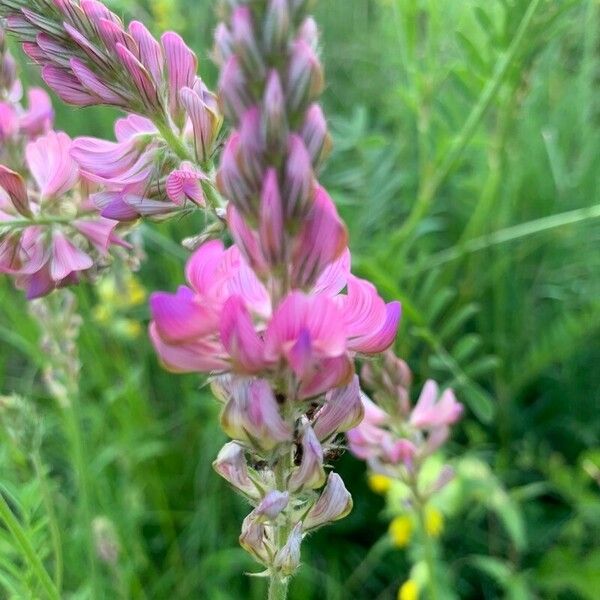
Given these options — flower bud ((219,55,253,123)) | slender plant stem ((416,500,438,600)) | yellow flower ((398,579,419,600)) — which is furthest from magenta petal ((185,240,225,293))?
yellow flower ((398,579,419,600))

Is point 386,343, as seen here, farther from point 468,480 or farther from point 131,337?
point 131,337

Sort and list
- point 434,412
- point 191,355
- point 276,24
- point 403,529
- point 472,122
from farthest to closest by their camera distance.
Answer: point 403,529 < point 472,122 < point 434,412 < point 191,355 < point 276,24

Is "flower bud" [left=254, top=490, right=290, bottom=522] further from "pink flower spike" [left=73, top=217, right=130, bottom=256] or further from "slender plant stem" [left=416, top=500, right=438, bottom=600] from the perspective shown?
"slender plant stem" [left=416, top=500, right=438, bottom=600]

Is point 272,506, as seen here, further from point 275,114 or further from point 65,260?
point 65,260

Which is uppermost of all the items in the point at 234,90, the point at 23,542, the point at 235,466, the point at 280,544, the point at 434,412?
the point at 234,90

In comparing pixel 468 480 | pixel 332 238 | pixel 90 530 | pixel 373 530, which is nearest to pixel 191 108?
pixel 332 238

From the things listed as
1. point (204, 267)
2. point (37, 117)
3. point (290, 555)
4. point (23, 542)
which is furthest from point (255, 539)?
point (37, 117)
